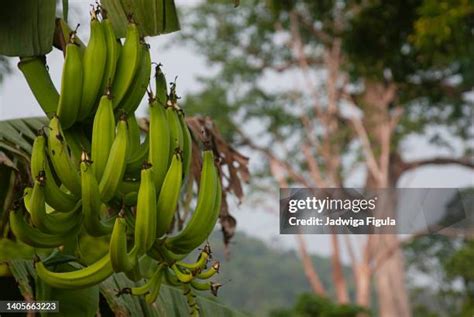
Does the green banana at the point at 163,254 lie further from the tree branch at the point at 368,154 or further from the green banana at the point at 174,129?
the tree branch at the point at 368,154

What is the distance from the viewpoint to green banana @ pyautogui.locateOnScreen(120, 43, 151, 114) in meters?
1.29

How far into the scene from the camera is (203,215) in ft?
4.19

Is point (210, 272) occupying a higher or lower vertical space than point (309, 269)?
lower

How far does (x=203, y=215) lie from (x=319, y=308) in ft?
21.8

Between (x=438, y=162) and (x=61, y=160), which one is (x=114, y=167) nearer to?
(x=61, y=160)

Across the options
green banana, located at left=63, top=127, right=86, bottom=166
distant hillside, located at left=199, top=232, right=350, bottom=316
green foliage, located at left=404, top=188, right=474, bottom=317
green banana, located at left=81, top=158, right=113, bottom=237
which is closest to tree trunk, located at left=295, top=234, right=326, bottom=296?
green foliage, located at left=404, top=188, right=474, bottom=317

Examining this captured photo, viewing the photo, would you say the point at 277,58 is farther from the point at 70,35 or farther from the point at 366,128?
the point at 70,35

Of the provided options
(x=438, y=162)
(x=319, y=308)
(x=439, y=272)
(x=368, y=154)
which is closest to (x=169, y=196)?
(x=319, y=308)

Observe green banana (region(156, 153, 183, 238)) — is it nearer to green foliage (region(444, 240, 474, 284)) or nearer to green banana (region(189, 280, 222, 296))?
green banana (region(189, 280, 222, 296))

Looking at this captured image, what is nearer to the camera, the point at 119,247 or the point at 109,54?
the point at 119,247

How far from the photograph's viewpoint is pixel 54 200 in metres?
1.14

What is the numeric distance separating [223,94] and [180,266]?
10774 mm

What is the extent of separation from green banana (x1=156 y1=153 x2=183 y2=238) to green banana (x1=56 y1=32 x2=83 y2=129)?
0.59 ft

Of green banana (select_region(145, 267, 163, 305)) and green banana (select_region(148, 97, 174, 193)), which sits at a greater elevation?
green banana (select_region(148, 97, 174, 193))
